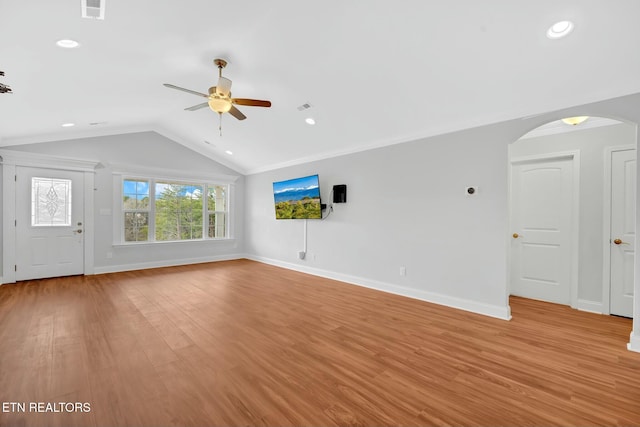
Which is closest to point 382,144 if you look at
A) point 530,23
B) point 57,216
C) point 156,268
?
point 530,23

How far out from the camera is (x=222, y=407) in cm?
175

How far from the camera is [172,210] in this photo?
6.77 m

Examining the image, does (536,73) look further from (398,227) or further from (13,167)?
(13,167)

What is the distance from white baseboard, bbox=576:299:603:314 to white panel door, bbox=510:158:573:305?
0.52ft

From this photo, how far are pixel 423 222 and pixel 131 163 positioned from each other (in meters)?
6.17

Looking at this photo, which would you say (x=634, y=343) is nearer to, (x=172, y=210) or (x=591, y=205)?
(x=591, y=205)

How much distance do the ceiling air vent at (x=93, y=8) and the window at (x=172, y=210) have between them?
4.74 meters

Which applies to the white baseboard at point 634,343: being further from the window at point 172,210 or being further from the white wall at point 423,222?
the window at point 172,210

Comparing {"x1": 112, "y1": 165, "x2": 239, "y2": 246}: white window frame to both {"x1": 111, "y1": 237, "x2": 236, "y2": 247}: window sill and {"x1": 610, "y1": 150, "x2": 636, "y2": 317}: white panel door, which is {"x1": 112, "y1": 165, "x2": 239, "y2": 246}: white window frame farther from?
{"x1": 610, "y1": 150, "x2": 636, "y2": 317}: white panel door

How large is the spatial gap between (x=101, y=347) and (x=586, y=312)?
5.61m

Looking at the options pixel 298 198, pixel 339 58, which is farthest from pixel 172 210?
pixel 339 58

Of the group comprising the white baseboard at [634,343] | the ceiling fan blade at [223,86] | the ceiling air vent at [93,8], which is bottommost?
the white baseboard at [634,343]

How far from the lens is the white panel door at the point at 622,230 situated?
130 inches

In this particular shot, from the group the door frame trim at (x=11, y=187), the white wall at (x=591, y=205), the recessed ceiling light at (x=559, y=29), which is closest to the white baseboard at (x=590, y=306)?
the white wall at (x=591, y=205)
